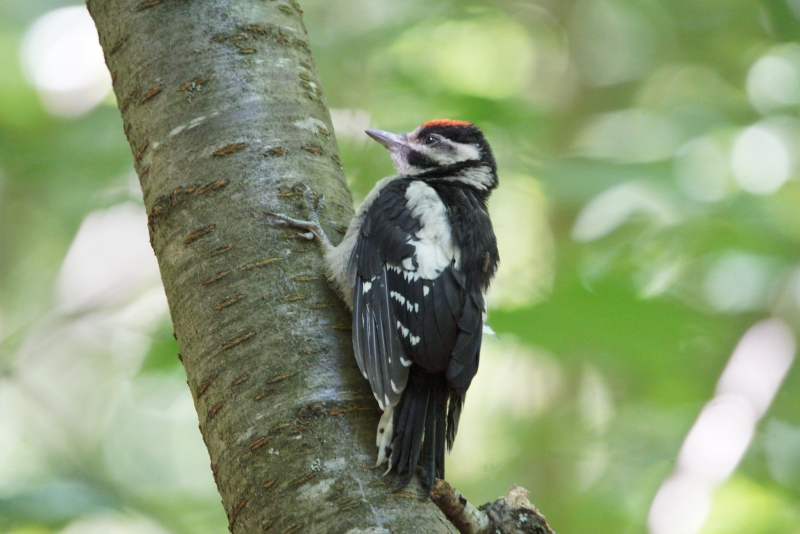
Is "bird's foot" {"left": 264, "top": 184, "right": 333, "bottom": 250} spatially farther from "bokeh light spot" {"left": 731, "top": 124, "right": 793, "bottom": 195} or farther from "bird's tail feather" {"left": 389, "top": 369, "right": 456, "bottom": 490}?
"bokeh light spot" {"left": 731, "top": 124, "right": 793, "bottom": 195}

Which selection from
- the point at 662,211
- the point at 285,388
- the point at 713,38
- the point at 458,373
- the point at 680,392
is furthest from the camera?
the point at 713,38

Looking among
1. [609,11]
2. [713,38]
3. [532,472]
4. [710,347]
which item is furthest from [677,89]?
[532,472]

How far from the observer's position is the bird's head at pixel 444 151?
3.29 m

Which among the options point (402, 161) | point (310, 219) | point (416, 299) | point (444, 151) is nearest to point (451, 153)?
point (444, 151)

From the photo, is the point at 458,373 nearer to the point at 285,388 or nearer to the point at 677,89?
the point at 285,388

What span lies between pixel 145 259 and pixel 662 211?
9.41 ft

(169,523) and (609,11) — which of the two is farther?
(609,11)

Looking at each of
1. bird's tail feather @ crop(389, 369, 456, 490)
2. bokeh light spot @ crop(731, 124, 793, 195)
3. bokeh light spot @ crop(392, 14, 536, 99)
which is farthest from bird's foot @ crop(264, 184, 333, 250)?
bokeh light spot @ crop(731, 124, 793, 195)

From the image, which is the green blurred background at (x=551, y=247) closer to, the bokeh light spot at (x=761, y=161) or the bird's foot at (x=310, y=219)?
the bokeh light spot at (x=761, y=161)

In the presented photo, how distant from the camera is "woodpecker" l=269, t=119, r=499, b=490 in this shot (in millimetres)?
1964

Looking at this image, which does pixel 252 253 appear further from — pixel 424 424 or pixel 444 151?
pixel 444 151

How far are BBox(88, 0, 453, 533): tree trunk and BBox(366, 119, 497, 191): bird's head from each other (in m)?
0.90

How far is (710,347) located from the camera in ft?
13.3

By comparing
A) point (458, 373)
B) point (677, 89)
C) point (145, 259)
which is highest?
point (677, 89)
